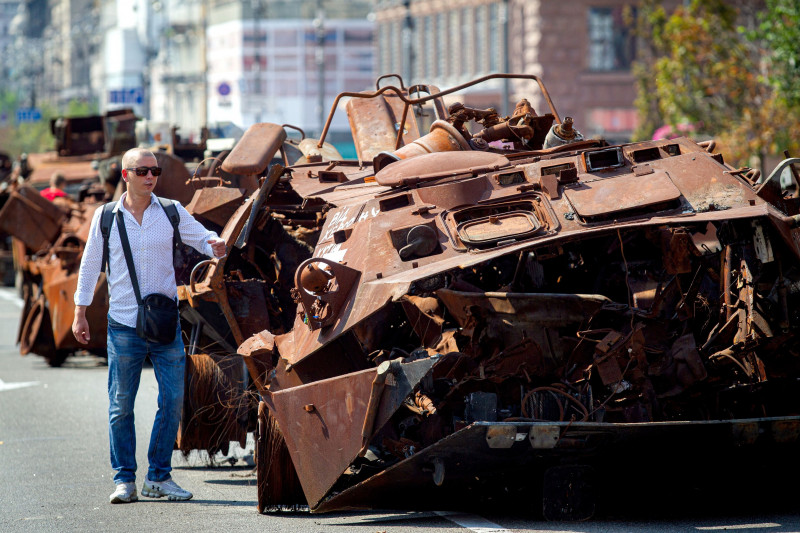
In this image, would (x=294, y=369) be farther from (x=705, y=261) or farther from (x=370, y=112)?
(x=370, y=112)

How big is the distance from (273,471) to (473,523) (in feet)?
3.85

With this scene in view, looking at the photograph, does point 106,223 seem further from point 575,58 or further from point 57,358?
point 575,58

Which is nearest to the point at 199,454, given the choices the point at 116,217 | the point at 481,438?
the point at 116,217

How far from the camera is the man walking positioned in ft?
26.3

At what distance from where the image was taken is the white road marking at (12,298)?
2511 centimetres

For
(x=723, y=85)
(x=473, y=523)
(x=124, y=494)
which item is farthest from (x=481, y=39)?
(x=473, y=523)

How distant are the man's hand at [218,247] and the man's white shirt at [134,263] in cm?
25

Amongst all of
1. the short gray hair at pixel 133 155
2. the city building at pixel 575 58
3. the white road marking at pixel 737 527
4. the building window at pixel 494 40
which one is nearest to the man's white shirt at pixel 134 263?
the short gray hair at pixel 133 155

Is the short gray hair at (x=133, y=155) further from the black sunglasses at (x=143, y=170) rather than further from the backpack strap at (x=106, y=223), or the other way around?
the backpack strap at (x=106, y=223)

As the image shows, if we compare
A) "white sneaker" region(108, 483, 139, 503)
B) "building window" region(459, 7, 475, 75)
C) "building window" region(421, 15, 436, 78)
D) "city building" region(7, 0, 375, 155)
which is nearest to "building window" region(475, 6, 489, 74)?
"building window" region(459, 7, 475, 75)

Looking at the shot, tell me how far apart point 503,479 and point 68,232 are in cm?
929

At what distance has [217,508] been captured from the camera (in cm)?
774

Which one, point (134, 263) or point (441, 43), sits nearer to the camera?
point (134, 263)

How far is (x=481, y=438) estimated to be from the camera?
664cm
